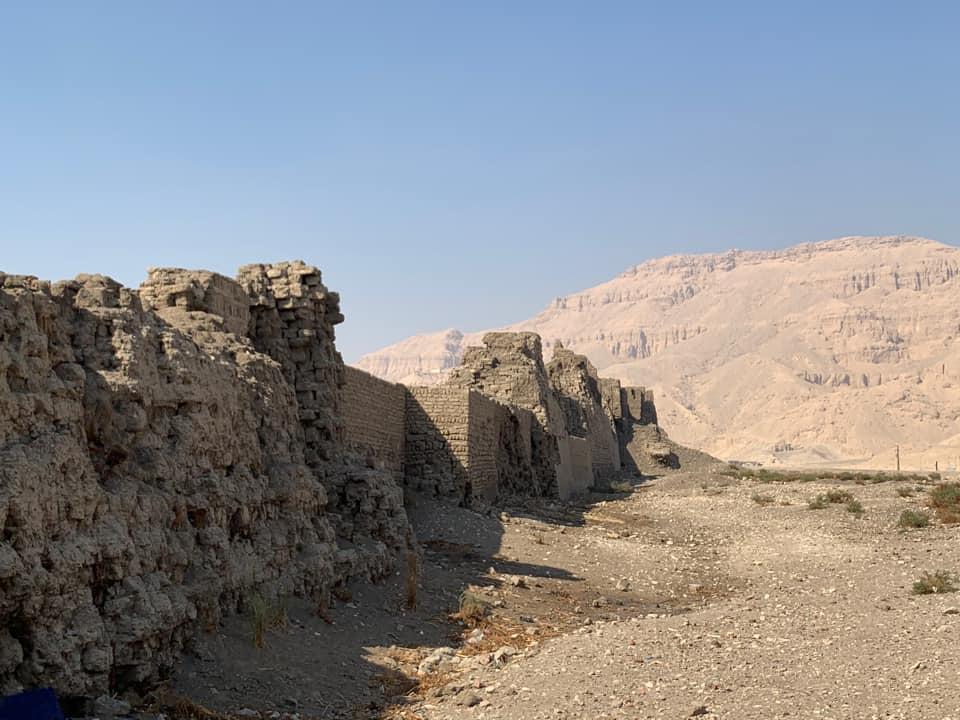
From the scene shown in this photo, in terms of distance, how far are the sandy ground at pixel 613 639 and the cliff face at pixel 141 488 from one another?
1.88 feet

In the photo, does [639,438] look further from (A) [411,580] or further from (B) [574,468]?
(A) [411,580]

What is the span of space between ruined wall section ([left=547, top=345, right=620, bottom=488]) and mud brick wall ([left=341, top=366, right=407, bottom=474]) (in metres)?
15.1

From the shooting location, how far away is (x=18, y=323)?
715 centimetres

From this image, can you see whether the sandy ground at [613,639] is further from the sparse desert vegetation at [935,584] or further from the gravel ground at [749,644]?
the sparse desert vegetation at [935,584]

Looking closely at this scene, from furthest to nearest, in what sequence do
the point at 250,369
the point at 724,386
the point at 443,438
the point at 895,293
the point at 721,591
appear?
the point at 895,293
the point at 724,386
the point at 443,438
the point at 721,591
the point at 250,369


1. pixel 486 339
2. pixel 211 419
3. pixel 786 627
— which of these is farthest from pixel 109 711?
pixel 486 339

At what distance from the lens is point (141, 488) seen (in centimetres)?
778

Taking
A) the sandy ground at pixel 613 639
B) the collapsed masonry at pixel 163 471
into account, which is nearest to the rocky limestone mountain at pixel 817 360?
the sandy ground at pixel 613 639

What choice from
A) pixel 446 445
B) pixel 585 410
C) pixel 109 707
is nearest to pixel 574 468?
pixel 585 410

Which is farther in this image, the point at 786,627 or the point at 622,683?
the point at 786,627

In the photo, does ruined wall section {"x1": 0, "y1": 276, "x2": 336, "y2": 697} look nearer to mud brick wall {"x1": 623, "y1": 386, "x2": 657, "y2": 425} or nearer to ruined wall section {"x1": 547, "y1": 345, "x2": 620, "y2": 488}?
ruined wall section {"x1": 547, "y1": 345, "x2": 620, "y2": 488}

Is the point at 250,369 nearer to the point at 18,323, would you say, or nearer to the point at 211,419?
the point at 211,419

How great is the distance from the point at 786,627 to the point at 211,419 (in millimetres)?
5466

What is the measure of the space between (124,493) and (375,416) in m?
10.9
